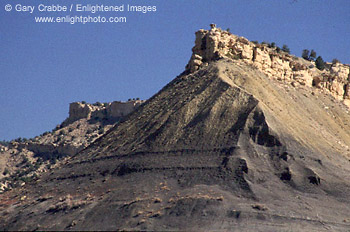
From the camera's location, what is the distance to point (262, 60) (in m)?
69.3

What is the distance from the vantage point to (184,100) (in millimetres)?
59312

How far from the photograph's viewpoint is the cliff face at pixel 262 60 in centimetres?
6638

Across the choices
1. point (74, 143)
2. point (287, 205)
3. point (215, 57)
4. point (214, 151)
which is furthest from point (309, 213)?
point (74, 143)

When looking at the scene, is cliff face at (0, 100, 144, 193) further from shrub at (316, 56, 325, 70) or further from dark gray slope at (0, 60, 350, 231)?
dark gray slope at (0, 60, 350, 231)

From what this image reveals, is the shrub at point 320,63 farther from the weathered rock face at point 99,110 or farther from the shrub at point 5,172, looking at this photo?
the shrub at point 5,172

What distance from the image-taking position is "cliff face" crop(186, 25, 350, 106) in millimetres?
66375

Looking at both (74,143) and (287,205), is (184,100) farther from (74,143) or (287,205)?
(74,143)

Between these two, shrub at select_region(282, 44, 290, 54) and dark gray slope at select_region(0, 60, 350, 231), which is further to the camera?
shrub at select_region(282, 44, 290, 54)

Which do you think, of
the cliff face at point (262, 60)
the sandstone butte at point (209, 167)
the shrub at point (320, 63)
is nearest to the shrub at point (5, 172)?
the sandstone butte at point (209, 167)

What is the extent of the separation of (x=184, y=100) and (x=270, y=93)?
8139 mm

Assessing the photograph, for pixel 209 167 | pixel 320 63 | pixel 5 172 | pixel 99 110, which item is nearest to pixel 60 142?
pixel 5 172

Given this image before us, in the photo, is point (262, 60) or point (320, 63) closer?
point (262, 60)

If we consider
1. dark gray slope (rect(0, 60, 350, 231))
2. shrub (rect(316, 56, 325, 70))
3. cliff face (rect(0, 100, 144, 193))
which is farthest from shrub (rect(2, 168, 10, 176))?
shrub (rect(316, 56, 325, 70))

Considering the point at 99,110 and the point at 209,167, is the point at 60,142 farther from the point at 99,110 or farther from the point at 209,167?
the point at 209,167
